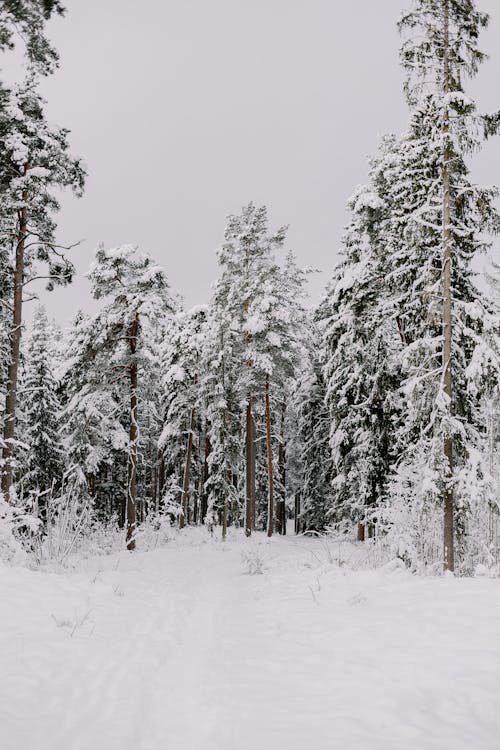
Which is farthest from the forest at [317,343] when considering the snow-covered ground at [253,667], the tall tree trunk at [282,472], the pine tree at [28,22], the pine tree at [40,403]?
the snow-covered ground at [253,667]

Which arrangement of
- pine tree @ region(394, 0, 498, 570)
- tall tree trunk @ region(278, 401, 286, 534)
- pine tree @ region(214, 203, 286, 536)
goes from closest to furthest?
pine tree @ region(394, 0, 498, 570)
pine tree @ region(214, 203, 286, 536)
tall tree trunk @ region(278, 401, 286, 534)

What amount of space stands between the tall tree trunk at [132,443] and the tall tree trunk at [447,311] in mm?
11203

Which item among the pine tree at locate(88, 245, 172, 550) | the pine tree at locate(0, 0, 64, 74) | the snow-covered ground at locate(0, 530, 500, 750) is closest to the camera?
the snow-covered ground at locate(0, 530, 500, 750)

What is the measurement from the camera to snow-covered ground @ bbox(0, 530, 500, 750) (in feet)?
12.5

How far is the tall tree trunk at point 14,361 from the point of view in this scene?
43.2ft

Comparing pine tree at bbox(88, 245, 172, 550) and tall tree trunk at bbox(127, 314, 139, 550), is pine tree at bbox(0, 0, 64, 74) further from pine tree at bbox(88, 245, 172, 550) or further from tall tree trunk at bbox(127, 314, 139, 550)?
tall tree trunk at bbox(127, 314, 139, 550)

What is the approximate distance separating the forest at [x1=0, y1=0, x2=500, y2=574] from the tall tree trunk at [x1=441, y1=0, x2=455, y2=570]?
0.14 feet

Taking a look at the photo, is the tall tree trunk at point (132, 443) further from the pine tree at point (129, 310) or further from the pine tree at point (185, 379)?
the pine tree at point (185, 379)

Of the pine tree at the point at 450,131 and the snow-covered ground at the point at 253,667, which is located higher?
the pine tree at the point at 450,131

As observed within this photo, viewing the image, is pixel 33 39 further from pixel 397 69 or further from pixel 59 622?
pixel 397 69

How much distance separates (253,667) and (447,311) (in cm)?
911

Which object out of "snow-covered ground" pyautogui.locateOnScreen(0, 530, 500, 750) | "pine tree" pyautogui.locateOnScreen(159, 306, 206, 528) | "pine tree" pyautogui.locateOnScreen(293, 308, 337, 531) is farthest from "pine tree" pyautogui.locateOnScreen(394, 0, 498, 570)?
"pine tree" pyautogui.locateOnScreen(293, 308, 337, 531)

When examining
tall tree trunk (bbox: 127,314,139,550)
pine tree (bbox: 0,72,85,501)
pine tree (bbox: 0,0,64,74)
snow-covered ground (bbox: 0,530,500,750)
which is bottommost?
snow-covered ground (bbox: 0,530,500,750)

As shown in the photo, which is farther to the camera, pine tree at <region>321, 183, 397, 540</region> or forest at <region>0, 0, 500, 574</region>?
pine tree at <region>321, 183, 397, 540</region>
